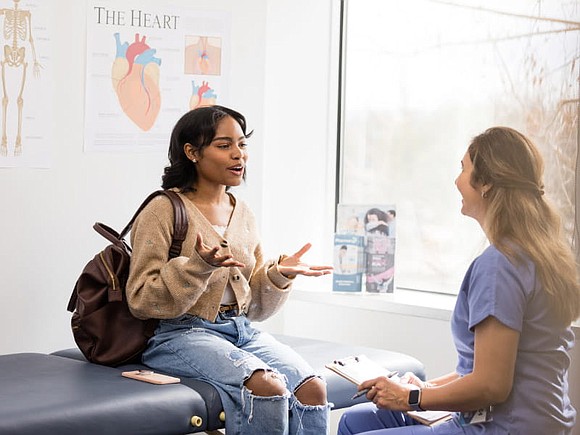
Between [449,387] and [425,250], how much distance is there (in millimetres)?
2253

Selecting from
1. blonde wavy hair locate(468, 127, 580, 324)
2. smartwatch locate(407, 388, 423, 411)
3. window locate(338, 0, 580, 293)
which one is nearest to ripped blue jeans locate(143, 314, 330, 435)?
smartwatch locate(407, 388, 423, 411)

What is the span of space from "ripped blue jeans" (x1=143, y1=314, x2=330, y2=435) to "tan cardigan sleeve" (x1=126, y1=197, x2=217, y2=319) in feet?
0.31

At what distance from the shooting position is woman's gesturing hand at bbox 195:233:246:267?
272cm

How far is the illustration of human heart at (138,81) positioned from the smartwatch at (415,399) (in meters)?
1.97

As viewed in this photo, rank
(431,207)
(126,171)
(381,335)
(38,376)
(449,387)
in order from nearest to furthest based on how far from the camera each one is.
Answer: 1. (449,387)
2. (38,376)
3. (126,171)
4. (381,335)
5. (431,207)

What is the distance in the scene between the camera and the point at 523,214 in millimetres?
2225

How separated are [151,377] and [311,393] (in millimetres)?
443

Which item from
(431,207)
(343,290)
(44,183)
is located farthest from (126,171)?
(431,207)

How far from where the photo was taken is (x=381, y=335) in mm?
4098

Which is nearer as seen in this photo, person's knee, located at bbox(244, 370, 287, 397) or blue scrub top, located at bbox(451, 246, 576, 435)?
blue scrub top, located at bbox(451, 246, 576, 435)

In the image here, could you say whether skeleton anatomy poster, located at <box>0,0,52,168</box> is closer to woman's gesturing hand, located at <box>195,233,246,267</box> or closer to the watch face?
woman's gesturing hand, located at <box>195,233,246,267</box>

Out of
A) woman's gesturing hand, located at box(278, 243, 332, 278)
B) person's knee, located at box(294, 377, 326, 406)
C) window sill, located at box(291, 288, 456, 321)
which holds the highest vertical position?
woman's gesturing hand, located at box(278, 243, 332, 278)

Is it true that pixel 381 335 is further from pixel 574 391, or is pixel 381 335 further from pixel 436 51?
pixel 436 51

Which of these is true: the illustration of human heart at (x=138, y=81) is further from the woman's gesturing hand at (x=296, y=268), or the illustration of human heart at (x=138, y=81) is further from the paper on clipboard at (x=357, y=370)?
the paper on clipboard at (x=357, y=370)
